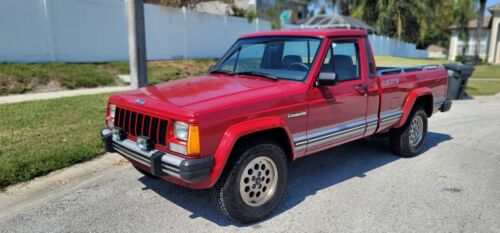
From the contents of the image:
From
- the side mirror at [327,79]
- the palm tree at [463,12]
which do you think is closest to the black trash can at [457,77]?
the side mirror at [327,79]

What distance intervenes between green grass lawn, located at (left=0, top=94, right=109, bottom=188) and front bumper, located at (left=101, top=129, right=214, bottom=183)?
1.87m

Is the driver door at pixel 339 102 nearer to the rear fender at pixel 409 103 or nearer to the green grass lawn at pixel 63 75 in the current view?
the rear fender at pixel 409 103

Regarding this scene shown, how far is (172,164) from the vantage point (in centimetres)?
347

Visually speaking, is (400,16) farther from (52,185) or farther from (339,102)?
(52,185)

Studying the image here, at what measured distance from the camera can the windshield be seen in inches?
179

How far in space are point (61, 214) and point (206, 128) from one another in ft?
6.19

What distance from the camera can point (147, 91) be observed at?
4402mm

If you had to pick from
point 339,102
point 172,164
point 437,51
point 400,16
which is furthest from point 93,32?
point 437,51

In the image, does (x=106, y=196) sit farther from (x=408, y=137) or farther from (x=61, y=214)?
(x=408, y=137)

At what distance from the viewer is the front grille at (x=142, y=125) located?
367 centimetres

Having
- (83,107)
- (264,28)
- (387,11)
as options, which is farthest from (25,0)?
(387,11)

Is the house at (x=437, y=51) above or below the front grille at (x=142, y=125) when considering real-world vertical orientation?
below

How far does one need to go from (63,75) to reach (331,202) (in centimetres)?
989

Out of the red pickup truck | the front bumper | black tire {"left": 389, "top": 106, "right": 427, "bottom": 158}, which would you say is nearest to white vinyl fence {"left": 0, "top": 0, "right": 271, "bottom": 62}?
the red pickup truck
